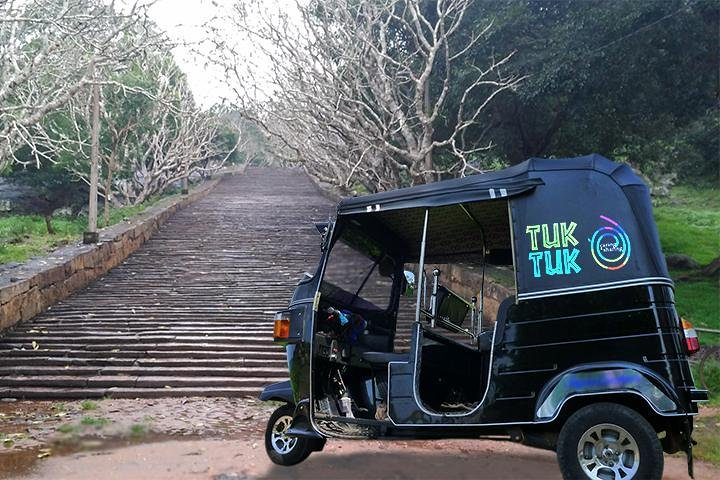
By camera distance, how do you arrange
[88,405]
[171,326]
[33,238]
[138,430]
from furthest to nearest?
[33,238] < [171,326] < [88,405] < [138,430]

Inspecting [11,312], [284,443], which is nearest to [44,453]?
[284,443]

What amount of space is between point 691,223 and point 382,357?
22978 mm

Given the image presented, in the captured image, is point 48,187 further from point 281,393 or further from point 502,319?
point 502,319

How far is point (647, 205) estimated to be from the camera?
4176mm

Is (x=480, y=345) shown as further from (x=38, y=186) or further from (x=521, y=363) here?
(x=38, y=186)

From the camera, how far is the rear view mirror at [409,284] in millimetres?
5578

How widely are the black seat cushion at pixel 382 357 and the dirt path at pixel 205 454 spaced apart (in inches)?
30.7

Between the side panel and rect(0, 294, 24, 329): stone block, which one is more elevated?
rect(0, 294, 24, 329): stone block

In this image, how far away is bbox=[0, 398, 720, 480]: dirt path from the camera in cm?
493

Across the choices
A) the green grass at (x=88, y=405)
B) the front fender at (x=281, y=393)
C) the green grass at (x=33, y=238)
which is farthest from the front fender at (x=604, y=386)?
the green grass at (x=33, y=238)

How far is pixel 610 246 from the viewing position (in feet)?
13.3

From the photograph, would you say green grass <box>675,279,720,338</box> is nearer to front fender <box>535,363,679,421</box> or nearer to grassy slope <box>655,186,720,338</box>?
grassy slope <box>655,186,720,338</box>

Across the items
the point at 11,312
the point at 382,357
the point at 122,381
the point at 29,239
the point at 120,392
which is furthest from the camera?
the point at 29,239

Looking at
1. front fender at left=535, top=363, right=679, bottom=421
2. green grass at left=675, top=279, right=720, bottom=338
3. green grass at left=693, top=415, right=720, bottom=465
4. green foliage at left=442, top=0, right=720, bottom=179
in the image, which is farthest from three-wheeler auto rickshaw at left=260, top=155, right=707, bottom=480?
green foliage at left=442, top=0, right=720, bottom=179
